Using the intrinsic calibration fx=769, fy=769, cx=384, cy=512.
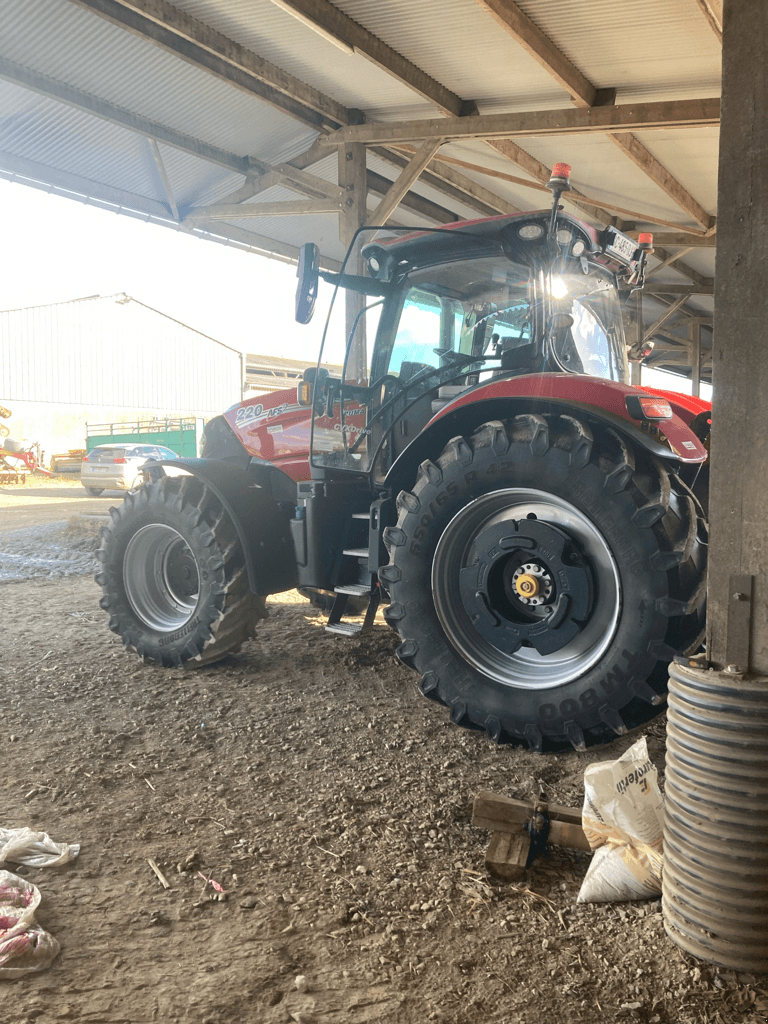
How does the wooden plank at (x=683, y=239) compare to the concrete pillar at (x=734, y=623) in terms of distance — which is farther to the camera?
the wooden plank at (x=683, y=239)

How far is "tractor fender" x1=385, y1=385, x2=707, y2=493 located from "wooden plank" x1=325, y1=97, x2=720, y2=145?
443 cm

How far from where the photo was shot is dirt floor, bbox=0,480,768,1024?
1769 millimetres

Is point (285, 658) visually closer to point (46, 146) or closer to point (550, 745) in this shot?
point (550, 745)

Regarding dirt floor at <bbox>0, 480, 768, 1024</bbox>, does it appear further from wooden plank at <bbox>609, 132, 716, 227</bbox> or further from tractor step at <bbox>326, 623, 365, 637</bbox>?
wooden plank at <bbox>609, 132, 716, 227</bbox>

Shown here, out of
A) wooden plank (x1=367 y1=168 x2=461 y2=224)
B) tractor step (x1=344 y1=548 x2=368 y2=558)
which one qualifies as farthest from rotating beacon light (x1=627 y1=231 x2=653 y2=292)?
wooden plank (x1=367 y1=168 x2=461 y2=224)

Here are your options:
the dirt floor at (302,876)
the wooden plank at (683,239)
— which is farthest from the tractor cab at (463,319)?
the wooden plank at (683,239)

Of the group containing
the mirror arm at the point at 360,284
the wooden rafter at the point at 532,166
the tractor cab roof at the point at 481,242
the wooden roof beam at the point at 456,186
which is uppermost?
the wooden roof beam at the point at 456,186

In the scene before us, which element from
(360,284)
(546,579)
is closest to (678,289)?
(360,284)

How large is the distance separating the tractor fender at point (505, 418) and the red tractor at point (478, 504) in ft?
0.04

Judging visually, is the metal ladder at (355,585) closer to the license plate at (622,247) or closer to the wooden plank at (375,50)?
the license plate at (622,247)

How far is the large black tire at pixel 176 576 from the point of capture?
434cm

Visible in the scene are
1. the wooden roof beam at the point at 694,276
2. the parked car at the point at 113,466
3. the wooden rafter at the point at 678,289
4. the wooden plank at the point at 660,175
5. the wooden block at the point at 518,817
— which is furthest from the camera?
the parked car at the point at 113,466

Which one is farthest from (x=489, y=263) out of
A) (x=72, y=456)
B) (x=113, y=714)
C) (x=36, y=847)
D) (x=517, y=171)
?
(x=72, y=456)

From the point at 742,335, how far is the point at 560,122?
228 inches
